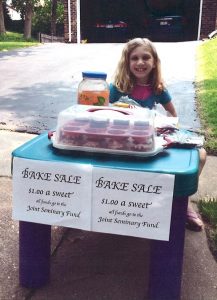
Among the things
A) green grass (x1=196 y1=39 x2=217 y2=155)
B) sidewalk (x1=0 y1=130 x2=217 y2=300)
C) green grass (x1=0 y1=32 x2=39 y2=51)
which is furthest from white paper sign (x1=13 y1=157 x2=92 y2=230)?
green grass (x1=0 y1=32 x2=39 y2=51)

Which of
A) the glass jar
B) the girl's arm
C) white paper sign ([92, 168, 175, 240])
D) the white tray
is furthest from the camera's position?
the girl's arm

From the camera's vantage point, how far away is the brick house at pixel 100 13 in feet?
49.8

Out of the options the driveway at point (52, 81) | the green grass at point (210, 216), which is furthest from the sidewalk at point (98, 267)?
the driveway at point (52, 81)

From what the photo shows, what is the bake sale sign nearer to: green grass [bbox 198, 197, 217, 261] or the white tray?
the white tray

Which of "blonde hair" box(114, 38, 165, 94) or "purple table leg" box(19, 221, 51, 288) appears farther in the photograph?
"blonde hair" box(114, 38, 165, 94)

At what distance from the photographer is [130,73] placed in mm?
2854

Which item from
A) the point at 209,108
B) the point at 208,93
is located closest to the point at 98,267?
the point at 209,108

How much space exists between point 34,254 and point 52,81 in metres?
5.85

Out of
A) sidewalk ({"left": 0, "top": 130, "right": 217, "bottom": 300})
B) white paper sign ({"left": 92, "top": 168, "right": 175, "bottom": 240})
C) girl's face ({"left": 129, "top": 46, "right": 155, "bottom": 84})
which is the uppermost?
girl's face ({"left": 129, "top": 46, "right": 155, "bottom": 84})

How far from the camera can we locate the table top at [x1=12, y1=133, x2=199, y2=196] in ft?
5.57

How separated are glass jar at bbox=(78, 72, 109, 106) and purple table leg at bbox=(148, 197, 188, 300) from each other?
752 mm

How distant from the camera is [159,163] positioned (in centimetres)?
177

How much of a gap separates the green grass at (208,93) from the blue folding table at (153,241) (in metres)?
Answer: 2.28

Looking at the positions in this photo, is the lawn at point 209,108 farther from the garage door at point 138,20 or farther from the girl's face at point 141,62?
the garage door at point 138,20
